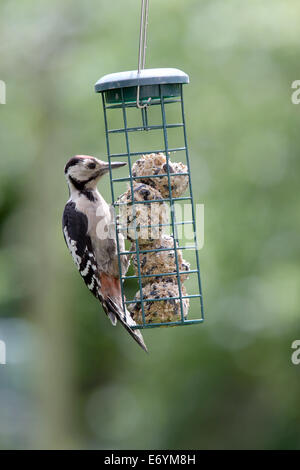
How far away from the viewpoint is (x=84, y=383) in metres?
12.6

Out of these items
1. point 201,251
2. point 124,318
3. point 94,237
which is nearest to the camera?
point 124,318

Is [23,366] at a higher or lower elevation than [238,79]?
lower

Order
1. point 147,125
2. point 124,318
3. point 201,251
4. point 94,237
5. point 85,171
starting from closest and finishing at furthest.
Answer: point 147,125, point 124,318, point 85,171, point 94,237, point 201,251

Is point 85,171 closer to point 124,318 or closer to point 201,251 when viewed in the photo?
point 124,318

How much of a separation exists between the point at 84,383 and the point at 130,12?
233 inches

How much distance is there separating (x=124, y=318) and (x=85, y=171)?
114 cm

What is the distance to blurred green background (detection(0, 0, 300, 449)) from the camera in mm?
9711

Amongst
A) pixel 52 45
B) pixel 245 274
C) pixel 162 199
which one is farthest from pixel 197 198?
pixel 162 199

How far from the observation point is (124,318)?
5.42 meters

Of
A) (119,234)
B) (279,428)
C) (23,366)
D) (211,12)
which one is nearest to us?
(119,234)

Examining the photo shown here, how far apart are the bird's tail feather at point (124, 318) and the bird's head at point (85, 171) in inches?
34.4

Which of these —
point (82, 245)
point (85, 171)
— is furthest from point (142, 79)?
point (82, 245)

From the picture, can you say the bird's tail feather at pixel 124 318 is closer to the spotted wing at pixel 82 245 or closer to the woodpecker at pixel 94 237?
the woodpecker at pixel 94 237

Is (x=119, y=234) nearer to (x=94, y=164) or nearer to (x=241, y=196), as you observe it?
(x=94, y=164)
